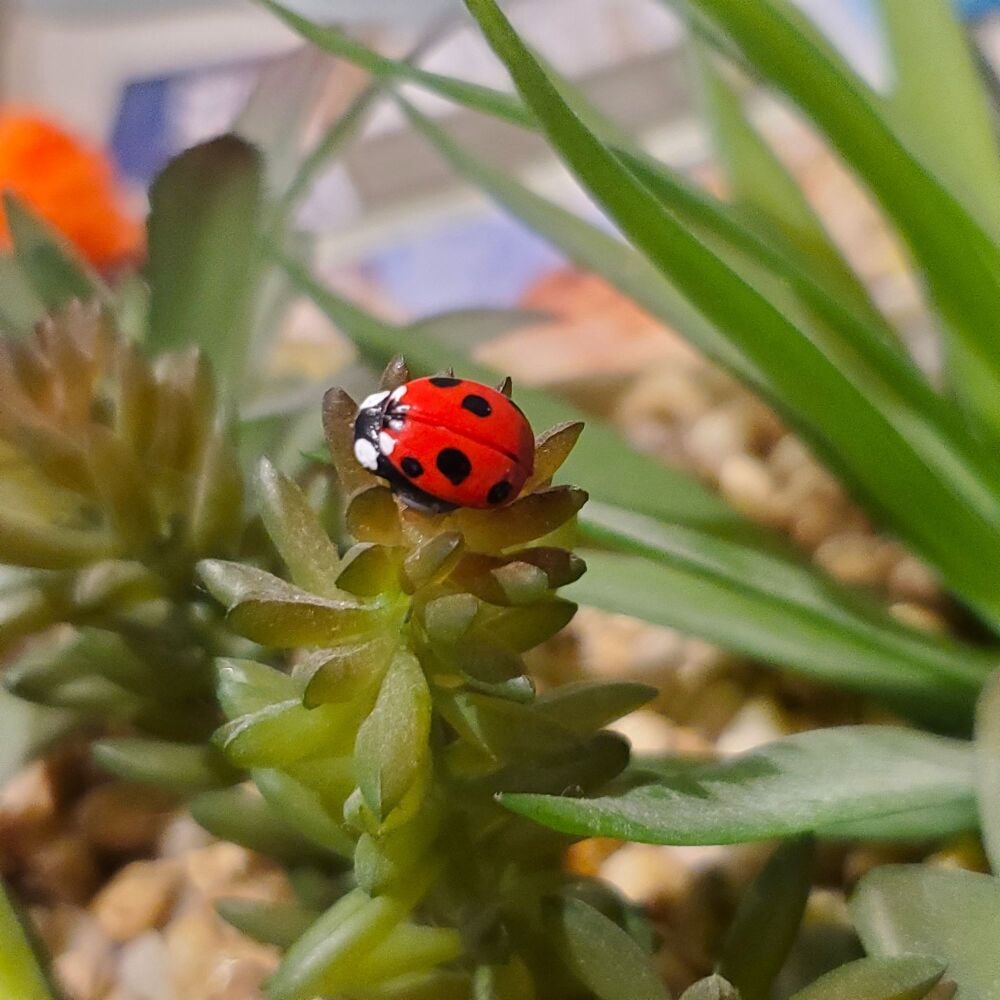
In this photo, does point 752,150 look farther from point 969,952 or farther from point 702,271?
point 969,952

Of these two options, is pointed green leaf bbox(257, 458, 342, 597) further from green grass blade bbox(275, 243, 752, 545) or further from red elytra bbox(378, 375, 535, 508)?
green grass blade bbox(275, 243, 752, 545)

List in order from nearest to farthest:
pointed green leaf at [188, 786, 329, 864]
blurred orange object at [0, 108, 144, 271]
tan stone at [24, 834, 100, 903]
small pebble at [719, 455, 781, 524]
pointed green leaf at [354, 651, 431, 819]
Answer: pointed green leaf at [354, 651, 431, 819] < pointed green leaf at [188, 786, 329, 864] < tan stone at [24, 834, 100, 903] < small pebble at [719, 455, 781, 524] < blurred orange object at [0, 108, 144, 271]

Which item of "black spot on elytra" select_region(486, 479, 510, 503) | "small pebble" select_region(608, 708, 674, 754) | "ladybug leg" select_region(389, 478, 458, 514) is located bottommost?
"small pebble" select_region(608, 708, 674, 754)

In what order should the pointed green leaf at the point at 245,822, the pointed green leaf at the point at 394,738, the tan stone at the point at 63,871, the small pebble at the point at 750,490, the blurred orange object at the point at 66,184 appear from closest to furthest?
the pointed green leaf at the point at 394,738
the pointed green leaf at the point at 245,822
the tan stone at the point at 63,871
the small pebble at the point at 750,490
the blurred orange object at the point at 66,184

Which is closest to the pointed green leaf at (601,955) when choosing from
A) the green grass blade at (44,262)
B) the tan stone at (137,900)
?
the tan stone at (137,900)

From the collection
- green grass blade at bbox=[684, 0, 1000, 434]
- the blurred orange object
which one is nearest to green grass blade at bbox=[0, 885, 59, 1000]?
green grass blade at bbox=[684, 0, 1000, 434]

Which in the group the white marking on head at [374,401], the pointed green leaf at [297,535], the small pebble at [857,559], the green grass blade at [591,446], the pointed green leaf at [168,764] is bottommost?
the small pebble at [857,559]

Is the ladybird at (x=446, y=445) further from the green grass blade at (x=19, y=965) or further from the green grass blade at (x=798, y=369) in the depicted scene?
the green grass blade at (x=19, y=965)

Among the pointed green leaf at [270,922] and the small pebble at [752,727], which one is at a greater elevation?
the pointed green leaf at [270,922]
